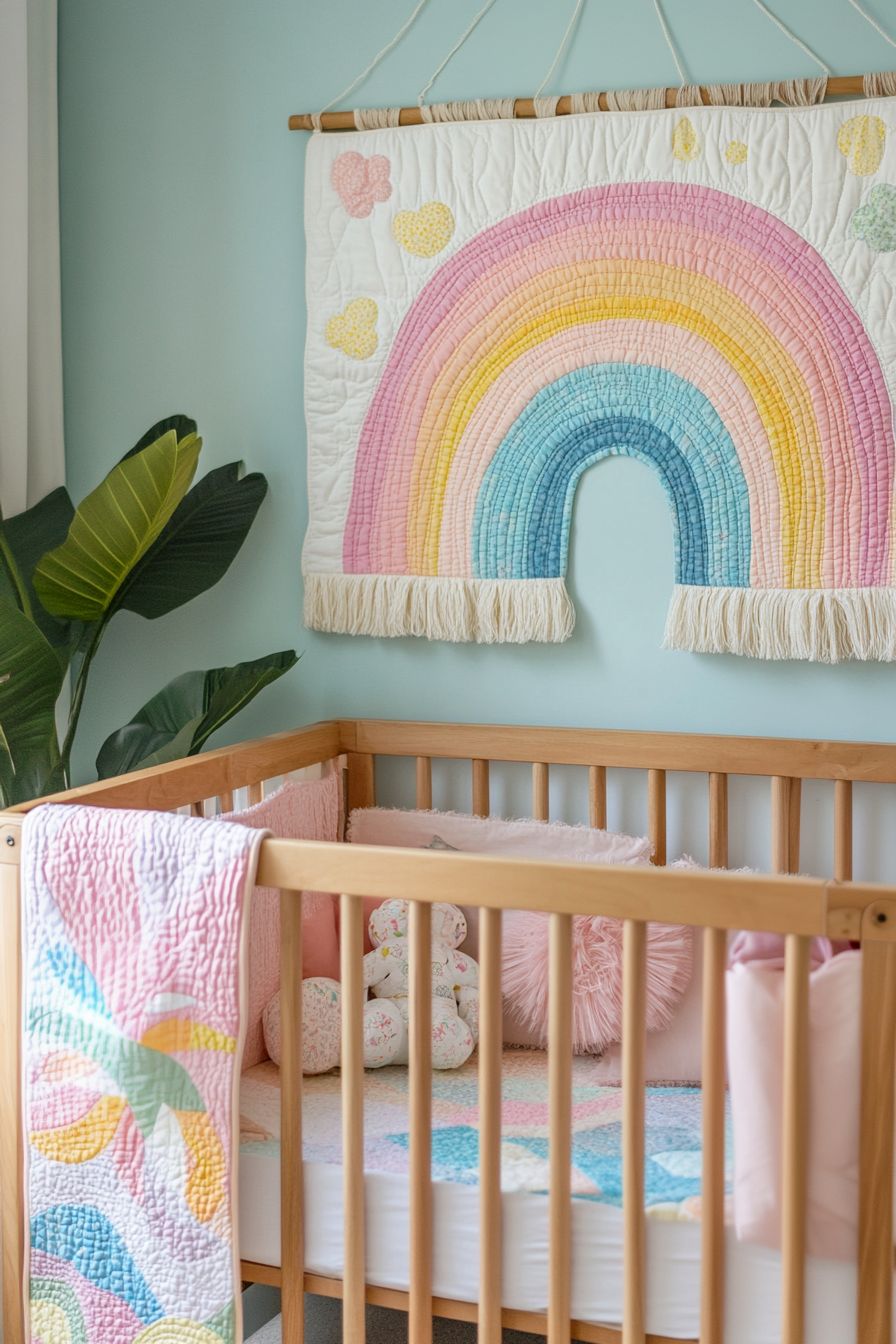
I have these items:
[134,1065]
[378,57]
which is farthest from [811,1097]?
[378,57]

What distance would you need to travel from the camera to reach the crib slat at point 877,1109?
128cm

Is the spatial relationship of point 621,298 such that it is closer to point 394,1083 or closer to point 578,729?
point 578,729

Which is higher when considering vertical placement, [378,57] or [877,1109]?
[378,57]

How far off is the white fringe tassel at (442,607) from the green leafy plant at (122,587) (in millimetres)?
129

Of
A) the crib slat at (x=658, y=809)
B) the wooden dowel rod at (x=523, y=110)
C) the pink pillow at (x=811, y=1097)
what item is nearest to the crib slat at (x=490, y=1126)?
the pink pillow at (x=811, y=1097)

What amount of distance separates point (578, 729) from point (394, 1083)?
646 millimetres

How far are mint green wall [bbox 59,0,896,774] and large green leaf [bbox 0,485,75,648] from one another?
243mm

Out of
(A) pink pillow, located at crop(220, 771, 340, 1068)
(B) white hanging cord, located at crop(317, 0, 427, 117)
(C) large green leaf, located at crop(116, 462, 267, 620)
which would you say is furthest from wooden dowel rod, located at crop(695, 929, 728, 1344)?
(B) white hanging cord, located at crop(317, 0, 427, 117)

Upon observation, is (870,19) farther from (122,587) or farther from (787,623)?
(122,587)

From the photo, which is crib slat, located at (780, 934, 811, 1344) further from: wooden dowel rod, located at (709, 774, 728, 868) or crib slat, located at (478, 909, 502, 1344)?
wooden dowel rod, located at (709, 774, 728, 868)

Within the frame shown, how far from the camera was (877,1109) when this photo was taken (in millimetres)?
→ 1282

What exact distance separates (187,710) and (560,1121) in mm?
1008

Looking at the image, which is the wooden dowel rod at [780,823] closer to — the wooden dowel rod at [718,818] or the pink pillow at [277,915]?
the wooden dowel rod at [718,818]

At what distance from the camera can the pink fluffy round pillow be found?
1862 millimetres
